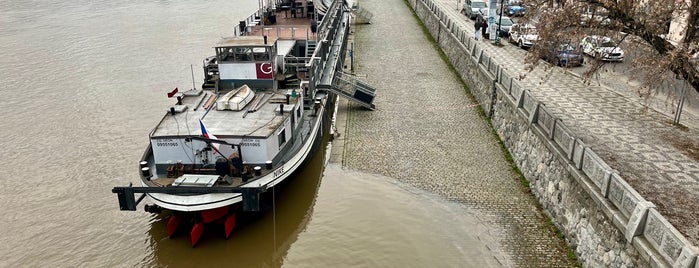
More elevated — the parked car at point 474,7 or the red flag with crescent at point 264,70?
the parked car at point 474,7

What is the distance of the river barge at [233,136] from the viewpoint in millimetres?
13688

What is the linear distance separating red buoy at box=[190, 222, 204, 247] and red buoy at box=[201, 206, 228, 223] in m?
0.22

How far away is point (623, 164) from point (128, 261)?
1358 cm

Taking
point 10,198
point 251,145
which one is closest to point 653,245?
point 251,145

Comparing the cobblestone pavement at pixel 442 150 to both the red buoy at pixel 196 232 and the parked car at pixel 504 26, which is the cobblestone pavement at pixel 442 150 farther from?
the red buoy at pixel 196 232

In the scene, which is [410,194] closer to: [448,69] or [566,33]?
[566,33]

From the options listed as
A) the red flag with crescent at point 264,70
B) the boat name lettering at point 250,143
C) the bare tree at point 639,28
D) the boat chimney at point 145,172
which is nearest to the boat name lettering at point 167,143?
the boat chimney at point 145,172

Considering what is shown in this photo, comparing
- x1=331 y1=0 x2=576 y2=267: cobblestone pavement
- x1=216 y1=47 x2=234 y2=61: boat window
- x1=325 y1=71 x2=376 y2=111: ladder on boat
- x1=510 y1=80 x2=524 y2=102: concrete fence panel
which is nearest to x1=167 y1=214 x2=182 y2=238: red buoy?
x1=331 y1=0 x2=576 y2=267: cobblestone pavement

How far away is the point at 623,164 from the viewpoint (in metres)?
13.9

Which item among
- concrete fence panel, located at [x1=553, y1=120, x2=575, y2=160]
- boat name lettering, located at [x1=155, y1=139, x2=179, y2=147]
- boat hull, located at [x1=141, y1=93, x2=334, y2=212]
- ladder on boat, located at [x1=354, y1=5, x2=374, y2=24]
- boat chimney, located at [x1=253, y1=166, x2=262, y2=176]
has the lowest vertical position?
boat hull, located at [x1=141, y1=93, x2=334, y2=212]

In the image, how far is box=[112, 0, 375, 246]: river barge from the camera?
13.7 m

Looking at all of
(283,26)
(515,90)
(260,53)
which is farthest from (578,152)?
(283,26)

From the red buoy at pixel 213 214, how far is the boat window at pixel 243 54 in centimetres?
702

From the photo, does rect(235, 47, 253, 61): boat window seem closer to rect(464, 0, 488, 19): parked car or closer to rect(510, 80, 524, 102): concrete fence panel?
rect(510, 80, 524, 102): concrete fence panel
